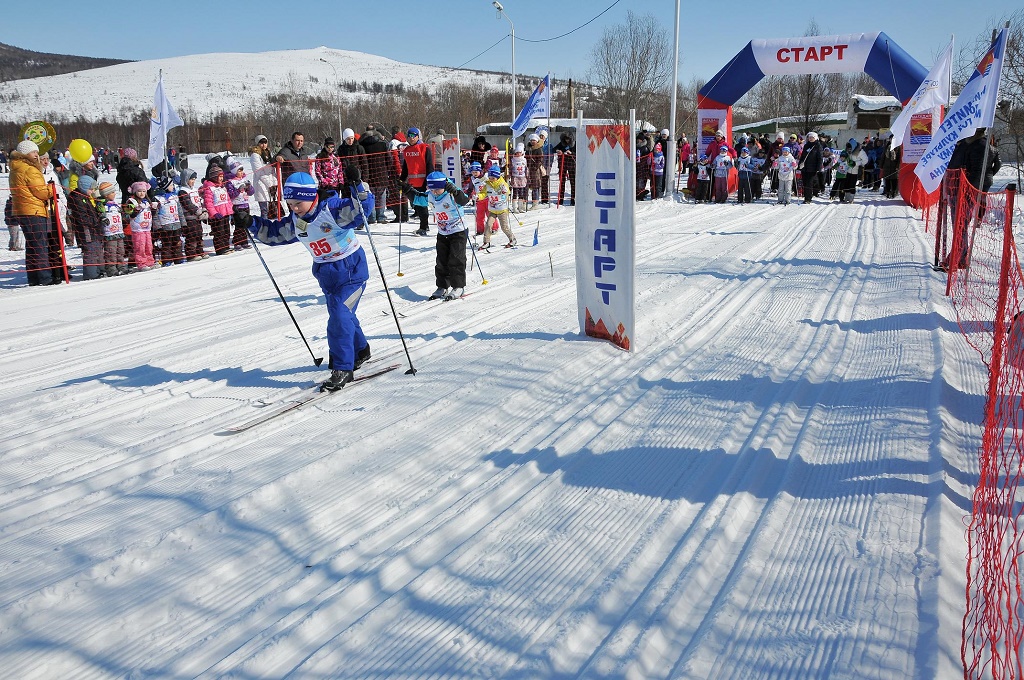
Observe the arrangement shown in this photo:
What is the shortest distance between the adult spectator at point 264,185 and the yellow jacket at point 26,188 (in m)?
3.90

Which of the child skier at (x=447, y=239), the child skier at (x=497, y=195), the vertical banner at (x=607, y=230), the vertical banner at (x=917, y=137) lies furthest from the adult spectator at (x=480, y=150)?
the vertical banner at (x=917, y=137)

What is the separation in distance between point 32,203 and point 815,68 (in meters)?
18.1

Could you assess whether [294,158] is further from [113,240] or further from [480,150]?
[113,240]

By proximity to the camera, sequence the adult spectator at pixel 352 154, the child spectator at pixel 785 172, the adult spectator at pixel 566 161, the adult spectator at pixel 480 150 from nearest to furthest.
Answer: the adult spectator at pixel 352 154 → the adult spectator at pixel 480 150 → the child spectator at pixel 785 172 → the adult spectator at pixel 566 161

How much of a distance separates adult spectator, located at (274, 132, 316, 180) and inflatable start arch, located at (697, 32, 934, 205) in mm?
11371

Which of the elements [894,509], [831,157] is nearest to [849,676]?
[894,509]

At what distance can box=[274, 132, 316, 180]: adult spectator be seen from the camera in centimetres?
1379

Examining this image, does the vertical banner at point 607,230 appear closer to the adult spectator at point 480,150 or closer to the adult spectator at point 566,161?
the adult spectator at point 480,150

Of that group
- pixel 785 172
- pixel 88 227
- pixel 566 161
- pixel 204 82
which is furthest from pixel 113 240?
pixel 204 82

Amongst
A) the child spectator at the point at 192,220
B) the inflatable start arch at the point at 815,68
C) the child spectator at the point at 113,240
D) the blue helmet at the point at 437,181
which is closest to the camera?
the blue helmet at the point at 437,181

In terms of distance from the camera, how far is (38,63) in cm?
15900

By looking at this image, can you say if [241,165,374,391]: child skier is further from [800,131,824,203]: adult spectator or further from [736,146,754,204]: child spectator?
[800,131,824,203]: adult spectator

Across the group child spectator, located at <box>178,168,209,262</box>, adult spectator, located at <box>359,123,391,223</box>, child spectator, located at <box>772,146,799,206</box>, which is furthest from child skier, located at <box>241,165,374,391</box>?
child spectator, located at <box>772,146,799,206</box>

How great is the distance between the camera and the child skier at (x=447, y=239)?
28.3 ft
